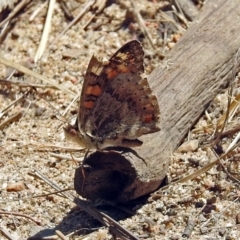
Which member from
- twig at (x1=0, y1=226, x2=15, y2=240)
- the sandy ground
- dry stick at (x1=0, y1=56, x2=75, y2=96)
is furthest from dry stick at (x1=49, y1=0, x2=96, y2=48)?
twig at (x1=0, y1=226, x2=15, y2=240)

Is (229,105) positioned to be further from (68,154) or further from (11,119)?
(11,119)

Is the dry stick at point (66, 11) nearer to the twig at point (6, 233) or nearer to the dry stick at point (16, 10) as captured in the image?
the dry stick at point (16, 10)

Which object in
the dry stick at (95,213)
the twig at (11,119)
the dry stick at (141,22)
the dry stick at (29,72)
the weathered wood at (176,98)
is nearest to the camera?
the dry stick at (95,213)

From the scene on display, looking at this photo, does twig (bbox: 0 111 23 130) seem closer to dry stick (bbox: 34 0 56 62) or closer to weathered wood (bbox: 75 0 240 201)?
dry stick (bbox: 34 0 56 62)

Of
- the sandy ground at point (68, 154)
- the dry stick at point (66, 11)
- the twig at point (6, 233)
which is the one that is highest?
the dry stick at point (66, 11)

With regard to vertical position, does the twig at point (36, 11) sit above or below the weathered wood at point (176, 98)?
above

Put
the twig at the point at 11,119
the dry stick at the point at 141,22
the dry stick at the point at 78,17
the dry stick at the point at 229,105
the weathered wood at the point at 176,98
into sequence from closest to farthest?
the weathered wood at the point at 176,98
the dry stick at the point at 229,105
the twig at the point at 11,119
the dry stick at the point at 141,22
the dry stick at the point at 78,17

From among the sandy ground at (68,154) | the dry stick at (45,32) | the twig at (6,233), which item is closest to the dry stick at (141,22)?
the sandy ground at (68,154)

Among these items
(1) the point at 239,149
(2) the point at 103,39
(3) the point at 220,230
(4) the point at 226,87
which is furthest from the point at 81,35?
(3) the point at 220,230
